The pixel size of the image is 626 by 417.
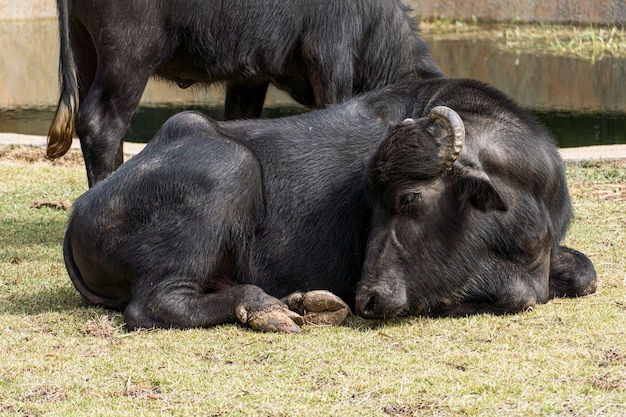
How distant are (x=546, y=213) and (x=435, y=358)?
1208mm

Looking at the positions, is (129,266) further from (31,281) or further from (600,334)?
(600,334)

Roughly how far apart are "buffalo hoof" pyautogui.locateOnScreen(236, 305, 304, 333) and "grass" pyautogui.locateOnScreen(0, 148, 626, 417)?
0.06m

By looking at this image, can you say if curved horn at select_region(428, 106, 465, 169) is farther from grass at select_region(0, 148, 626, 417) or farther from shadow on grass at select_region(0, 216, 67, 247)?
shadow on grass at select_region(0, 216, 67, 247)

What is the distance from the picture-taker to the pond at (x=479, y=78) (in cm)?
1445

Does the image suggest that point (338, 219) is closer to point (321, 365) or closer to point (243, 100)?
point (321, 365)

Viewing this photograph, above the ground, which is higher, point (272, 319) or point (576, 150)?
point (272, 319)

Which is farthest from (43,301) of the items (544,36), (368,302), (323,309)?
(544,36)

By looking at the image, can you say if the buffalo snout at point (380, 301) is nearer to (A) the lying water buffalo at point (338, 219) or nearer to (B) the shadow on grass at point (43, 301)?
(A) the lying water buffalo at point (338, 219)

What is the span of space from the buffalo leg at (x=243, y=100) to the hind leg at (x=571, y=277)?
3483 millimetres

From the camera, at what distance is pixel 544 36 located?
22625 mm

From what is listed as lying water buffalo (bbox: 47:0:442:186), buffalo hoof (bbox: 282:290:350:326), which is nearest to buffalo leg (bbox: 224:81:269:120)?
lying water buffalo (bbox: 47:0:442:186)

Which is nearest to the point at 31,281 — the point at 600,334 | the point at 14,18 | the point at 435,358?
the point at 435,358

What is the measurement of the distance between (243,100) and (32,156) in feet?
9.41

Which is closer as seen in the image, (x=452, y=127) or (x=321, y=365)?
(x=321, y=365)
